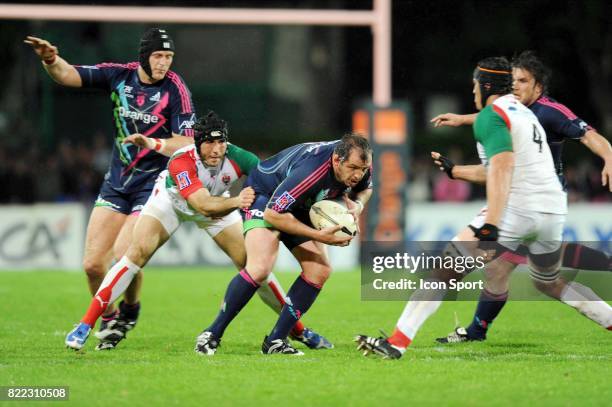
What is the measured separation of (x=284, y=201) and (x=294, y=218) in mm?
143

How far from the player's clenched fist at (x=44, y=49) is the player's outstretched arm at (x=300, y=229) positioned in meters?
2.33

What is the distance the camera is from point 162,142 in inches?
338

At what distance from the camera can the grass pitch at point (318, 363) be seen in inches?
255

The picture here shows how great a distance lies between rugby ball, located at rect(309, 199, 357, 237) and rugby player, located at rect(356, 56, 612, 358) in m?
0.68

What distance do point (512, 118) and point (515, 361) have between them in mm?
1687

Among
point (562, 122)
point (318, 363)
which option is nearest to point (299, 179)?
point (318, 363)

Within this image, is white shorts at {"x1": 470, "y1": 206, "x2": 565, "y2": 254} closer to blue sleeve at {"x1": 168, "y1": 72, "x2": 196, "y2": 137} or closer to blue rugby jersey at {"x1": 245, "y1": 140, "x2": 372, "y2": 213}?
blue rugby jersey at {"x1": 245, "y1": 140, "x2": 372, "y2": 213}

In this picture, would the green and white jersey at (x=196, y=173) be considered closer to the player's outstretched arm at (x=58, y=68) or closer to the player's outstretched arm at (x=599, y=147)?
the player's outstretched arm at (x=58, y=68)

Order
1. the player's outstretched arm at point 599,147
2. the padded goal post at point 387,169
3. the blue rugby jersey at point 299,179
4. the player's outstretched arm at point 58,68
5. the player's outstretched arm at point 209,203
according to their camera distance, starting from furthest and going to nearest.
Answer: the padded goal post at point 387,169 < the player's outstretched arm at point 58,68 < the player's outstretched arm at point 599,147 < the player's outstretched arm at point 209,203 < the blue rugby jersey at point 299,179

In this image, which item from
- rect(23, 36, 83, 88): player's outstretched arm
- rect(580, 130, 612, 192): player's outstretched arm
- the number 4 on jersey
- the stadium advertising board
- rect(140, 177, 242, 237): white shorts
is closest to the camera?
the number 4 on jersey

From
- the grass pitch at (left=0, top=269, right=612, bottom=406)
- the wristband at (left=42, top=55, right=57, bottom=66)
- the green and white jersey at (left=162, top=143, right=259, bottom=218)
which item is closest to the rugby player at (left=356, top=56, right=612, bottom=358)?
the grass pitch at (left=0, top=269, right=612, bottom=406)

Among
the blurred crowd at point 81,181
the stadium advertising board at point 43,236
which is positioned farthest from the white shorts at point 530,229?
the blurred crowd at point 81,181

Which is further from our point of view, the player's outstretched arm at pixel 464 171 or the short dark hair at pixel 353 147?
the player's outstretched arm at pixel 464 171

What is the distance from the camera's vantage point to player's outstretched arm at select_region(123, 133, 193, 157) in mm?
8312
